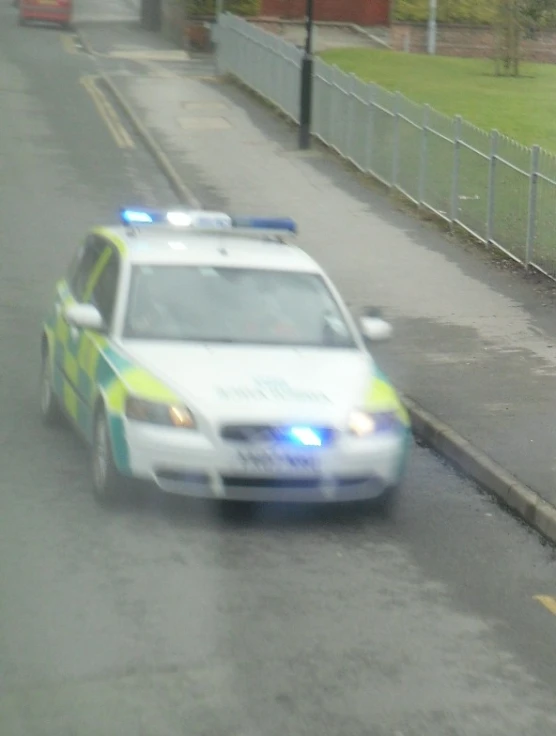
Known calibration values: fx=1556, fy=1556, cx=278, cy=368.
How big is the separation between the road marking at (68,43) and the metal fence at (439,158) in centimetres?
1414

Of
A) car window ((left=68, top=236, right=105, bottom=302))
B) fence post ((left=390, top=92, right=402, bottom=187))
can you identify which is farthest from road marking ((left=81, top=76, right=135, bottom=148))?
car window ((left=68, top=236, right=105, bottom=302))

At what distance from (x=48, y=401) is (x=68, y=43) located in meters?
38.9

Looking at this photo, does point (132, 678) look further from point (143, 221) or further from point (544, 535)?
point (143, 221)

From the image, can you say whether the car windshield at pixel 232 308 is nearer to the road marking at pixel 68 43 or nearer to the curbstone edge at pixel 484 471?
the curbstone edge at pixel 484 471

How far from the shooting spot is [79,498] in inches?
375

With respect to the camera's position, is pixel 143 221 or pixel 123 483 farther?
→ pixel 143 221

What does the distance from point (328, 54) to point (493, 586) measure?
125 ft

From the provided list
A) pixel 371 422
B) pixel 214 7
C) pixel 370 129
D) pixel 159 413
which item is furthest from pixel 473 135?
pixel 214 7

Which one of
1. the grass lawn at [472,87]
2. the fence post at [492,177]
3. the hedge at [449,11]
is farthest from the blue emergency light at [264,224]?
the hedge at [449,11]

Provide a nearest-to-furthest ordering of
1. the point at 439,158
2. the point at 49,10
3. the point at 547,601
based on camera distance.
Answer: the point at 547,601, the point at 439,158, the point at 49,10

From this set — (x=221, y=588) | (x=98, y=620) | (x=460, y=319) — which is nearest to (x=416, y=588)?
(x=221, y=588)

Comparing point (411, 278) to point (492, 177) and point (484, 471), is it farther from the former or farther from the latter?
point (484, 471)

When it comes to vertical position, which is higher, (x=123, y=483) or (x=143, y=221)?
(x=143, y=221)

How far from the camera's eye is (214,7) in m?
49.9
